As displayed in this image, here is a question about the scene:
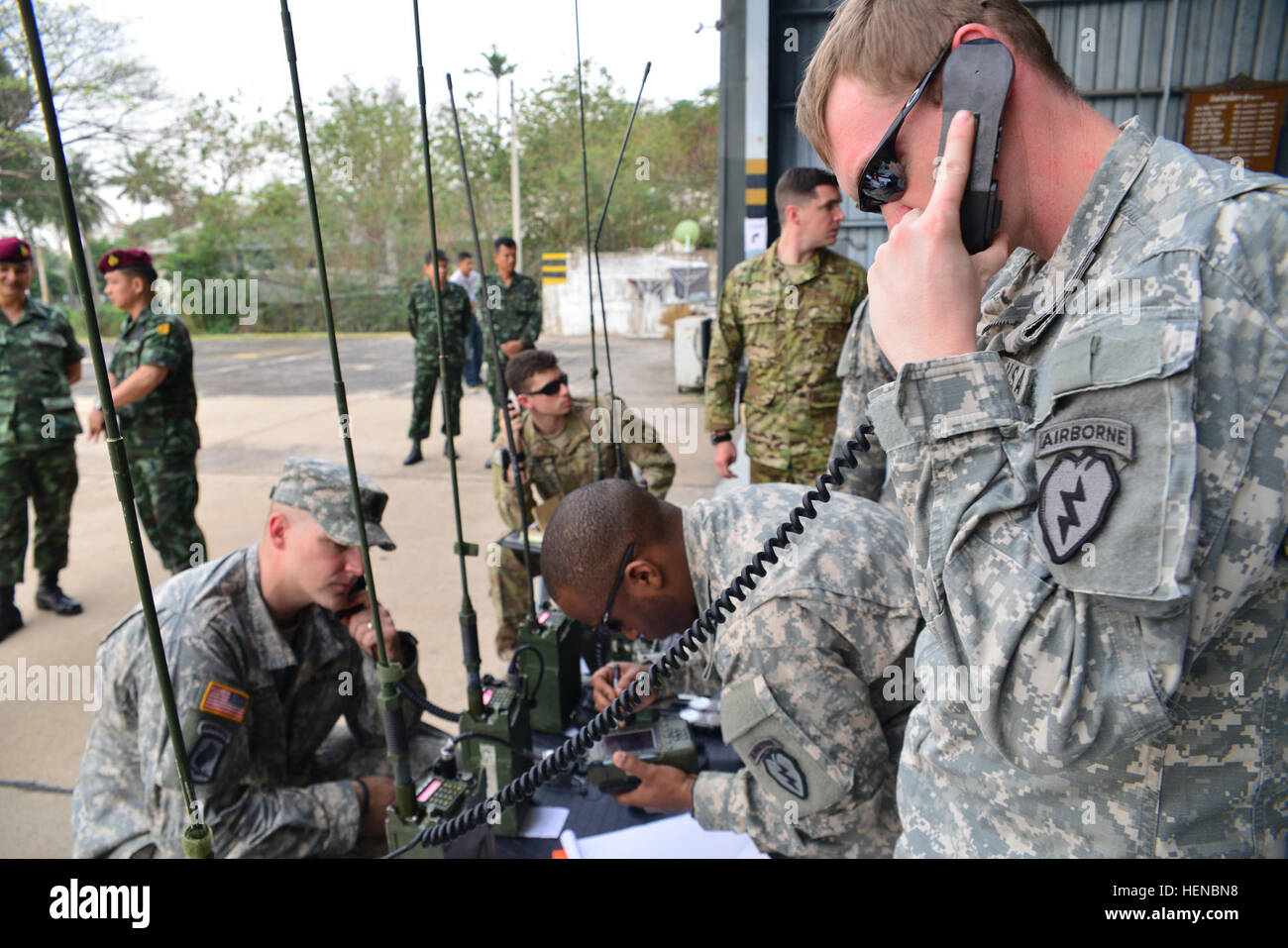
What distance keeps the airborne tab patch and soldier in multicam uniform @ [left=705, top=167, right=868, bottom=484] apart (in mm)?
2822

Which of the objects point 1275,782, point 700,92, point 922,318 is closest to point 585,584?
point 922,318

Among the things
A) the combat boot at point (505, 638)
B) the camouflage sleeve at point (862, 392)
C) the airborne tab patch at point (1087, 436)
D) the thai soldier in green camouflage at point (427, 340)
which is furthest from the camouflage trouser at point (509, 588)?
the thai soldier in green camouflage at point (427, 340)

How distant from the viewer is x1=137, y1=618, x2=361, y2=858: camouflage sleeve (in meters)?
1.56

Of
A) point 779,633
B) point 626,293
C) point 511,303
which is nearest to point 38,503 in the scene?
point 779,633

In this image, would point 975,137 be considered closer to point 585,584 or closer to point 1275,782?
point 1275,782

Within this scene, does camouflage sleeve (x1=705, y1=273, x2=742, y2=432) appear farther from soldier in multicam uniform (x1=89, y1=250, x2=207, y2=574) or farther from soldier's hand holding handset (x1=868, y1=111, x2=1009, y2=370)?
soldier's hand holding handset (x1=868, y1=111, x2=1009, y2=370)

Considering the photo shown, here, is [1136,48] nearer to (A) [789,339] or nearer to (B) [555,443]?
(A) [789,339]

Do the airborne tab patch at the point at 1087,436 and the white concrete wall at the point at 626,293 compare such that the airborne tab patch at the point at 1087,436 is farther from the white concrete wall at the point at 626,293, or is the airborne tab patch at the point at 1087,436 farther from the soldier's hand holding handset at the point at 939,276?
the white concrete wall at the point at 626,293

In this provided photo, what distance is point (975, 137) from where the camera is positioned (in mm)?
739

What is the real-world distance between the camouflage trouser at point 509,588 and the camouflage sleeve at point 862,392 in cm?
127

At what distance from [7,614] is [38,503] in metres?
0.53

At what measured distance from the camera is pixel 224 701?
1632mm

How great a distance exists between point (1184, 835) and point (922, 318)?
55 centimetres

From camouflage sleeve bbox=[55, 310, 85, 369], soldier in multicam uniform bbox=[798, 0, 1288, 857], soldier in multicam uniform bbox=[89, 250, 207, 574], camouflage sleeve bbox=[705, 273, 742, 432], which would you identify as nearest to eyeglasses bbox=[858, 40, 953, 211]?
soldier in multicam uniform bbox=[798, 0, 1288, 857]
